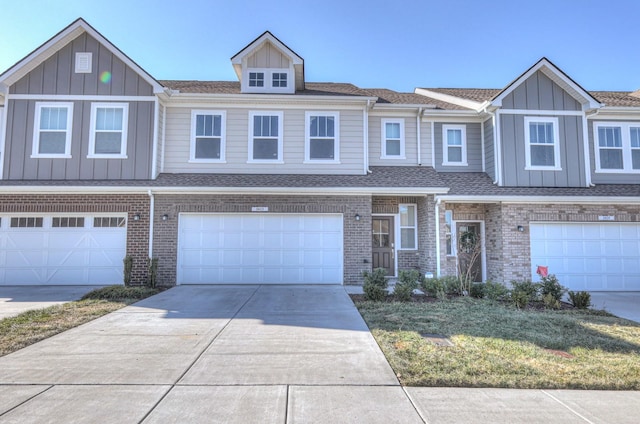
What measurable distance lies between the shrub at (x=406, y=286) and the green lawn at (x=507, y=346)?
0.59m

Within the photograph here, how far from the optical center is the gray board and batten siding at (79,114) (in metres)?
10.8

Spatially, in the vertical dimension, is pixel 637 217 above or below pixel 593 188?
below

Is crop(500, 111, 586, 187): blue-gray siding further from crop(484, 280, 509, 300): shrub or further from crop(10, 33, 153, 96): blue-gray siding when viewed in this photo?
crop(10, 33, 153, 96): blue-gray siding

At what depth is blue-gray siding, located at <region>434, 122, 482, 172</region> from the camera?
40.4 feet

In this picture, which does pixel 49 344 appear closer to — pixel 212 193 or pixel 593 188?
pixel 212 193

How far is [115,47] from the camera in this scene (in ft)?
36.6

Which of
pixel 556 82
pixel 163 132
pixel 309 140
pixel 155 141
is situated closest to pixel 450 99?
pixel 556 82

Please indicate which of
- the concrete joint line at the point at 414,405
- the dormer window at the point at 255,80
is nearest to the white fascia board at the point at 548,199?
the dormer window at the point at 255,80

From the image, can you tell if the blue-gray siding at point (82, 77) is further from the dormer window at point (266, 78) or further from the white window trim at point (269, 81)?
the dormer window at point (266, 78)

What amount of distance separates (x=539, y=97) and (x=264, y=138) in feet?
29.1

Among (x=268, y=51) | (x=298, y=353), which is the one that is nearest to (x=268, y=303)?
(x=298, y=353)

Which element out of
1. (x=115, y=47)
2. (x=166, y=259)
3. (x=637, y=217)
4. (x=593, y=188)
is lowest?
(x=166, y=259)

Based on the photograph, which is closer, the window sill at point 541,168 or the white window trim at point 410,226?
the window sill at point 541,168

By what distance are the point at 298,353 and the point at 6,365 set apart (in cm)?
357
